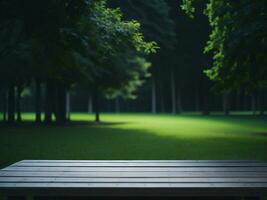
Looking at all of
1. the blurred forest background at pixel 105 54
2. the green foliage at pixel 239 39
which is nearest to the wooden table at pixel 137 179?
the blurred forest background at pixel 105 54

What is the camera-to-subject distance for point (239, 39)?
1869 cm

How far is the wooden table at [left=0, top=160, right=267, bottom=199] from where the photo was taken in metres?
5.14

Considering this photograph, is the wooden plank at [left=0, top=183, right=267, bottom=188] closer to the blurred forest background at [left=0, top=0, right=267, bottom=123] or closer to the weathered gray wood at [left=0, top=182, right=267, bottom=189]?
the weathered gray wood at [left=0, top=182, right=267, bottom=189]

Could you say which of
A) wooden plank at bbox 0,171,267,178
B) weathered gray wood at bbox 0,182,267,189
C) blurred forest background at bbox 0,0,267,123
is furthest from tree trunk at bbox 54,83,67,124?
weathered gray wood at bbox 0,182,267,189

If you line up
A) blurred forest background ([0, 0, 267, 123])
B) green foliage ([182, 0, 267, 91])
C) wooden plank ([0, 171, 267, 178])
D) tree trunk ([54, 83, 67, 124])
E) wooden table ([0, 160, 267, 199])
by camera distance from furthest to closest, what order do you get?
tree trunk ([54, 83, 67, 124]) < green foliage ([182, 0, 267, 91]) < blurred forest background ([0, 0, 267, 123]) < wooden plank ([0, 171, 267, 178]) < wooden table ([0, 160, 267, 199])

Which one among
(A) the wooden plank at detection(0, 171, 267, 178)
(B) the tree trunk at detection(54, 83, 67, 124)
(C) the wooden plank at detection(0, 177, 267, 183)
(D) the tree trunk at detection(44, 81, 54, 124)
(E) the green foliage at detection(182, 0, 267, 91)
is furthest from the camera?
(B) the tree trunk at detection(54, 83, 67, 124)

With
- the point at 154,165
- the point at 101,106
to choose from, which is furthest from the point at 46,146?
the point at 101,106

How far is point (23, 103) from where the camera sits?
98.8m

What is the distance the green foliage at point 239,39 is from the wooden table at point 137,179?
460 inches

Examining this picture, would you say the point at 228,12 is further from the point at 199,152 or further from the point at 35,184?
the point at 35,184

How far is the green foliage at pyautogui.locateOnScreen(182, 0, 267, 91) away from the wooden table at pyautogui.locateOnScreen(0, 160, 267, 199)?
1169 cm

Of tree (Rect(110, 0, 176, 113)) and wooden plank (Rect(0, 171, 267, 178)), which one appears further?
tree (Rect(110, 0, 176, 113))

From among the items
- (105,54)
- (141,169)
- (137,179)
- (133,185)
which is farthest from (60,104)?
(133,185)

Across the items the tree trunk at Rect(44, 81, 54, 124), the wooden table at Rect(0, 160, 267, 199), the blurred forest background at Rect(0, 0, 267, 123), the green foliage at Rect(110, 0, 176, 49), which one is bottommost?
the wooden table at Rect(0, 160, 267, 199)
